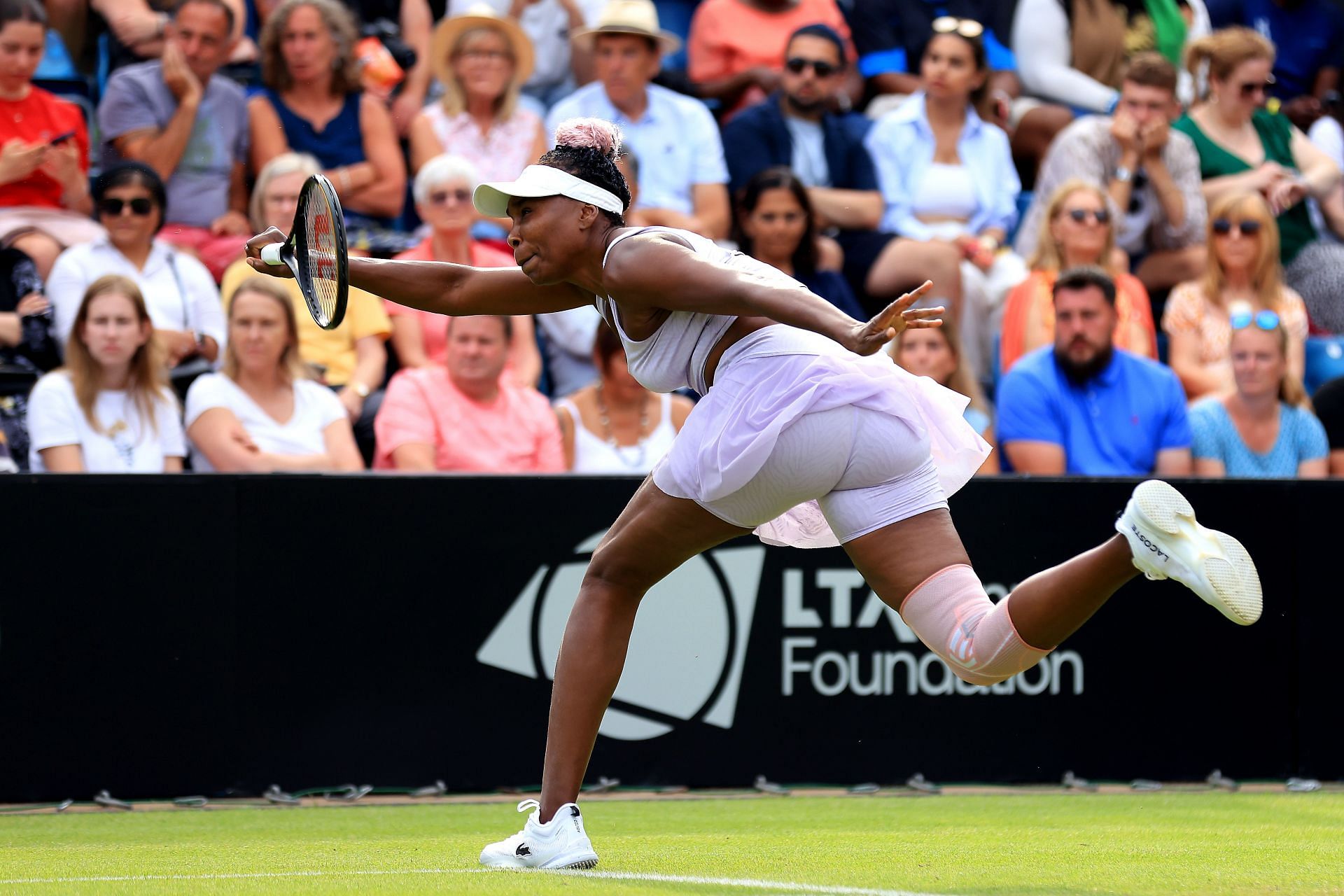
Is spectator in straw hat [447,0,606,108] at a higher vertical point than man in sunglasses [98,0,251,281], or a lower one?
higher

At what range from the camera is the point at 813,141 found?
953 cm

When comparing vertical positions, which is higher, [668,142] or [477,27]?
[477,27]

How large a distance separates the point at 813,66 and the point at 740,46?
34.1 inches

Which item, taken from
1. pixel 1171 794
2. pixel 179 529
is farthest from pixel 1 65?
pixel 1171 794

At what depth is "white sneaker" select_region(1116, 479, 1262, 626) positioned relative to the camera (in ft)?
12.4

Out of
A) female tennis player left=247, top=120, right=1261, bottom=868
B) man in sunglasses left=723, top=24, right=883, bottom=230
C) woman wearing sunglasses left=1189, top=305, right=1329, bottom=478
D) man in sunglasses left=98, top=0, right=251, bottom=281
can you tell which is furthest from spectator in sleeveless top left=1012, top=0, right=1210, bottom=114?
female tennis player left=247, top=120, right=1261, bottom=868

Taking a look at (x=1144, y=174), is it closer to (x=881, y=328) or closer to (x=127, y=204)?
(x=127, y=204)

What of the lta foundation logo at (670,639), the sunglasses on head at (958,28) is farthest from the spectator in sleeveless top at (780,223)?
the lta foundation logo at (670,639)

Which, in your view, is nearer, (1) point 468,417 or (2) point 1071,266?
(1) point 468,417

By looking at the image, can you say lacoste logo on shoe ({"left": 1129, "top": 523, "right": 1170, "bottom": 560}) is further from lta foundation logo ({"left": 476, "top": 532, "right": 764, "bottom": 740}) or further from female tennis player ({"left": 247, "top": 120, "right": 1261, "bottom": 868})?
lta foundation logo ({"left": 476, "top": 532, "right": 764, "bottom": 740})

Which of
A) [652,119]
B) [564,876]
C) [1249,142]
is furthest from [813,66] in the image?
[564,876]

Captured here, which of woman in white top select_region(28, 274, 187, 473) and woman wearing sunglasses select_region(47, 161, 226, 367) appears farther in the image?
woman wearing sunglasses select_region(47, 161, 226, 367)

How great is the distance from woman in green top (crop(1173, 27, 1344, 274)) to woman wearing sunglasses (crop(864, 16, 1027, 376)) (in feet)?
4.24

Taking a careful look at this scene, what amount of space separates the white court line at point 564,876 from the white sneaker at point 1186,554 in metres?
0.93
